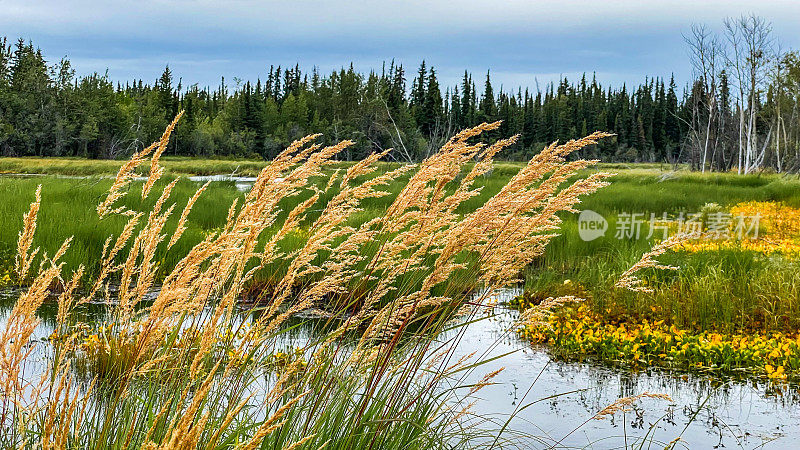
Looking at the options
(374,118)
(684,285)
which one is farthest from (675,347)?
(374,118)

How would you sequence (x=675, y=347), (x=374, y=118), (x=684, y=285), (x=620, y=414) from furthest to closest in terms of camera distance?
(x=374, y=118) < (x=684, y=285) < (x=675, y=347) < (x=620, y=414)

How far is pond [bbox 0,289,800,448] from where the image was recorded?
469 centimetres

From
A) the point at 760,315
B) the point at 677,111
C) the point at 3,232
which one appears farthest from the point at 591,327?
the point at 677,111

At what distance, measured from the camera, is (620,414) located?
527 cm

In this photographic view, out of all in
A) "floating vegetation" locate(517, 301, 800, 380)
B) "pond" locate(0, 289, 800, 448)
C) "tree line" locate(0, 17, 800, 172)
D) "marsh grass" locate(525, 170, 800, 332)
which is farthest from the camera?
"tree line" locate(0, 17, 800, 172)

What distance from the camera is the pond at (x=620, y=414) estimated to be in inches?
185

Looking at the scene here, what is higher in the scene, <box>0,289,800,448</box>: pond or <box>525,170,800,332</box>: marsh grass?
<box>525,170,800,332</box>: marsh grass

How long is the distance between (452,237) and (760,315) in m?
6.68

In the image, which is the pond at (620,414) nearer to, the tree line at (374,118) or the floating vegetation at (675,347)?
the floating vegetation at (675,347)

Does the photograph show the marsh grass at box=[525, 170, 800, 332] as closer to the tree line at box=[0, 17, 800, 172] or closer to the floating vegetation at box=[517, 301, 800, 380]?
the floating vegetation at box=[517, 301, 800, 380]

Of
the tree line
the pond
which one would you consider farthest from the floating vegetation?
the tree line

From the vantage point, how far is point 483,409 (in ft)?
17.0

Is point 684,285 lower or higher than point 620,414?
higher

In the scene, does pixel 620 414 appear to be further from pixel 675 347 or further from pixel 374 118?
pixel 374 118
